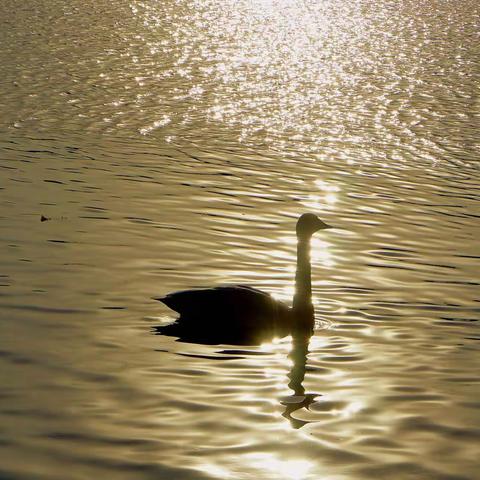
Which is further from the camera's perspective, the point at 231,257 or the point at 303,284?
the point at 231,257

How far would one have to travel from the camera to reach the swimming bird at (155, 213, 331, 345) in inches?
565

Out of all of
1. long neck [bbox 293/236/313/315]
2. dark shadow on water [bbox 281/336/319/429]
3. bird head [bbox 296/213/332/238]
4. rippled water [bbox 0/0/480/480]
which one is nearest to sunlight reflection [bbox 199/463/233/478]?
rippled water [bbox 0/0/480/480]

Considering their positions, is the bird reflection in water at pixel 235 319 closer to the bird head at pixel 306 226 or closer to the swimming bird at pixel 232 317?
the swimming bird at pixel 232 317

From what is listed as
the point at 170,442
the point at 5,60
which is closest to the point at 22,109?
the point at 5,60

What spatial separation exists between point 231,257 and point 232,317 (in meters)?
4.36

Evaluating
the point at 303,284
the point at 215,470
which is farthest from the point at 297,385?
the point at 215,470

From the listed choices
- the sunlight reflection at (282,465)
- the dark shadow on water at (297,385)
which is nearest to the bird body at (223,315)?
→ the dark shadow on water at (297,385)

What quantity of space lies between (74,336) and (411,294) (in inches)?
228

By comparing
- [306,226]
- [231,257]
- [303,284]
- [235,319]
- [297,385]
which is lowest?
[297,385]

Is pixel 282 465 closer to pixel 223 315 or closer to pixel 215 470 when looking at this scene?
pixel 215 470

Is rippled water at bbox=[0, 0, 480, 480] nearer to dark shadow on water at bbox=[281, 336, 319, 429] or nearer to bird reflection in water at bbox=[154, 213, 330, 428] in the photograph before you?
dark shadow on water at bbox=[281, 336, 319, 429]

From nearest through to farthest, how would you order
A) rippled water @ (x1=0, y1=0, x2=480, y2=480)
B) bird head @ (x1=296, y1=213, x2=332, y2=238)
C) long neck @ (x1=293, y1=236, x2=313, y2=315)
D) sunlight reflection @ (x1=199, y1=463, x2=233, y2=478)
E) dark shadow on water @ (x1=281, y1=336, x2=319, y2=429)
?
sunlight reflection @ (x1=199, y1=463, x2=233, y2=478) < rippled water @ (x1=0, y1=0, x2=480, y2=480) < dark shadow on water @ (x1=281, y1=336, x2=319, y2=429) < long neck @ (x1=293, y1=236, x2=313, y2=315) < bird head @ (x1=296, y1=213, x2=332, y2=238)

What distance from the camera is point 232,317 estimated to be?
1439 cm

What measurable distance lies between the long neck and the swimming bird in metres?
0.04
